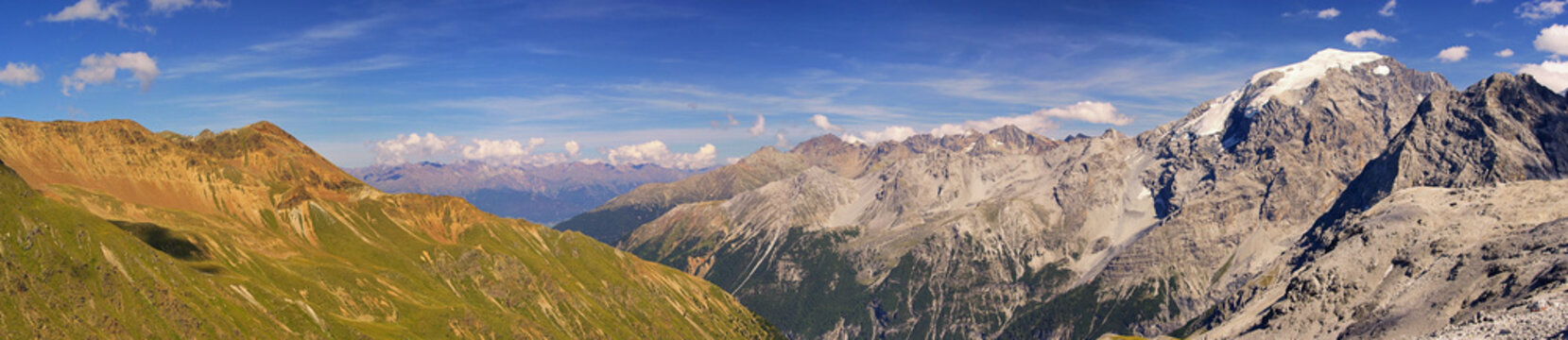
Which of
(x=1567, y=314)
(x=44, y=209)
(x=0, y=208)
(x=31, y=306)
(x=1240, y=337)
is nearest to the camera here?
(x=1567, y=314)

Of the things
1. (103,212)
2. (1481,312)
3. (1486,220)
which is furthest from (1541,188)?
(103,212)

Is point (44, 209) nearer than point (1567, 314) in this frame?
No

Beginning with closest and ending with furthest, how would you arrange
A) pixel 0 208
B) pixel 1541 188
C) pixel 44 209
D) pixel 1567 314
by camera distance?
pixel 1567 314 < pixel 0 208 < pixel 44 209 < pixel 1541 188

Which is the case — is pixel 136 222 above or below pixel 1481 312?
above

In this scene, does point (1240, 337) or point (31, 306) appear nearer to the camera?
point (31, 306)

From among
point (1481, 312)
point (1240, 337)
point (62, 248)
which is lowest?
point (1240, 337)

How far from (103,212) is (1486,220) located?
366 m

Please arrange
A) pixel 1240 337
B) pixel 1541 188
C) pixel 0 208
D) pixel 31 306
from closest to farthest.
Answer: pixel 31 306 → pixel 0 208 → pixel 1240 337 → pixel 1541 188

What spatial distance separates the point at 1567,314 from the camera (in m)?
96.8

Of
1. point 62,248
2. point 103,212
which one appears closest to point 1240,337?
point 62,248

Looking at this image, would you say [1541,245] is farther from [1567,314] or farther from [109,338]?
[109,338]

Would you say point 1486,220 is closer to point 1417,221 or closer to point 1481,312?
point 1417,221

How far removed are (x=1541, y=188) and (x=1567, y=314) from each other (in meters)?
143

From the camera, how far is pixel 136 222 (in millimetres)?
191250
